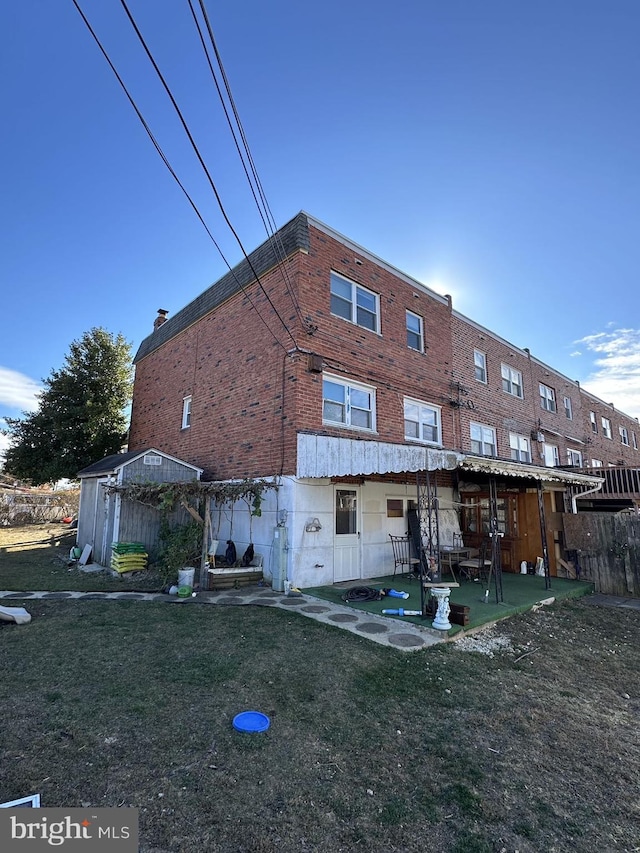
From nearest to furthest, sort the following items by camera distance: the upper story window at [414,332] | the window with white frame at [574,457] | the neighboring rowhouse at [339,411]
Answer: the neighboring rowhouse at [339,411] → the upper story window at [414,332] → the window with white frame at [574,457]

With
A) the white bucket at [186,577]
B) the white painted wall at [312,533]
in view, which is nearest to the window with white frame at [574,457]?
the white painted wall at [312,533]

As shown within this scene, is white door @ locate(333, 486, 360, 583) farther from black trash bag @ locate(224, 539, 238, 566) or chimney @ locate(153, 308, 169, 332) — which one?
chimney @ locate(153, 308, 169, 332)

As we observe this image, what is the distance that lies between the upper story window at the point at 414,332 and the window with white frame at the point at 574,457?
41.6ft

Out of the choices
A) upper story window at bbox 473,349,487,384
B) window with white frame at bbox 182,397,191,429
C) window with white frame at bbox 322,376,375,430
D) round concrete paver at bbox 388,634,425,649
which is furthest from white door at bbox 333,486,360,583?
upper story window at bbox 473,349,487,384

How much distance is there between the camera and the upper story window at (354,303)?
11305mm

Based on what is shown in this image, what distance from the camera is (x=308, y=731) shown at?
3762mm

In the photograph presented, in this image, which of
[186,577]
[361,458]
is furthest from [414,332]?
[186,577]

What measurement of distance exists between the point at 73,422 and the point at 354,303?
14.0 meters

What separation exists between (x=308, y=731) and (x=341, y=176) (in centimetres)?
898

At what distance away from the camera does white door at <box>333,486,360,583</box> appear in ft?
32.8

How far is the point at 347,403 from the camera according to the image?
11.0 m

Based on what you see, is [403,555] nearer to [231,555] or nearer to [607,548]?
[231,555]

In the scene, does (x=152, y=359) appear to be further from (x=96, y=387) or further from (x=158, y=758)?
(x=158, y=758)

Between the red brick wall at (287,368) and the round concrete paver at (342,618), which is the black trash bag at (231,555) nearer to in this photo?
the red brick wall at (287,368)
